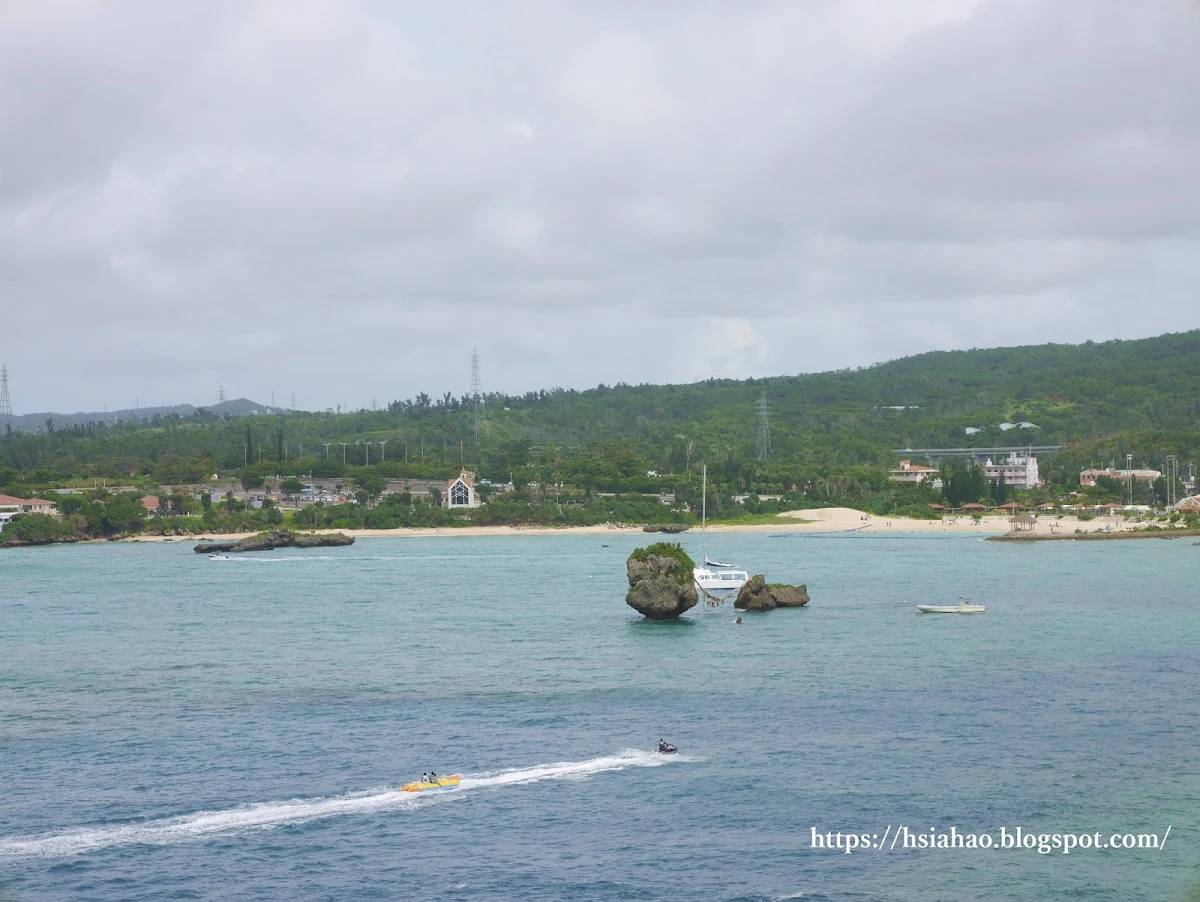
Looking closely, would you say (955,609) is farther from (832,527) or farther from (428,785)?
(832,527)

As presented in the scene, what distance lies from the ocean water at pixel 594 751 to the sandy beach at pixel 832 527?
94.6 meters

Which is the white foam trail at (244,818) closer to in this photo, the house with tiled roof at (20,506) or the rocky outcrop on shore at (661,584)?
the rocky outcrop on shore at (661,584)

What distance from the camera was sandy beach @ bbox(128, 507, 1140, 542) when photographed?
577 feet

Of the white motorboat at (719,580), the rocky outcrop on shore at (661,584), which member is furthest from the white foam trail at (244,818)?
the white motorboat at (719,580)

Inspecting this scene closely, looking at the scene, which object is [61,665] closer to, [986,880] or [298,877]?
[298,877]

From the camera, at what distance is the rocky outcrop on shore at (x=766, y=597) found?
82.2m

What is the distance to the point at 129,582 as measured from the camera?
364ft

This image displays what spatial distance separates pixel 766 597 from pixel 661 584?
29.4 feet

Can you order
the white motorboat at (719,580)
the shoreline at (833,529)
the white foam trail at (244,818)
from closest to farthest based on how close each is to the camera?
the white foam trail at (244,818) < the white motorboat at (719,580) < the shoreline at (833,529)

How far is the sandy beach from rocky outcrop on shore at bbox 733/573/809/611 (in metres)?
91.8

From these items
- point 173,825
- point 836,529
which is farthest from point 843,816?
point 836,529

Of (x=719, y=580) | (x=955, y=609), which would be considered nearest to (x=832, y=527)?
(x=719, y=580)

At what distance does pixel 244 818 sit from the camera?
3475 cm

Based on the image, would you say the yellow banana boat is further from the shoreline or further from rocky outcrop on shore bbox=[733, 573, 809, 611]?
the shoreline
